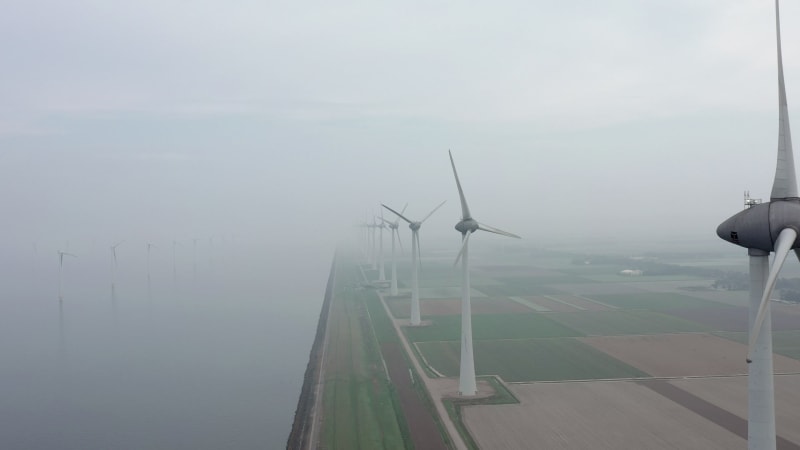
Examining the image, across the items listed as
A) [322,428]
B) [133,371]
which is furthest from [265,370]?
[322,428]

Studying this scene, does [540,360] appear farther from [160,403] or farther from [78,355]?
[78,355]

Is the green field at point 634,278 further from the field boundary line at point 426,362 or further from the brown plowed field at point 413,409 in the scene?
the brown plowed field at point 413,409

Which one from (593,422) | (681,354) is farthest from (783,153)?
(681,354)

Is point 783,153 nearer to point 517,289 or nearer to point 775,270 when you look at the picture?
point 775,270

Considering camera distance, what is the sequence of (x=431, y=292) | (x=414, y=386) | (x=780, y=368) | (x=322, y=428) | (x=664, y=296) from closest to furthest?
1. (x=322, y=428)
2. (x=414, y=386)
3. (x=780, y=368)
4. (x=664, y=296)
5. (x=431, y=292)

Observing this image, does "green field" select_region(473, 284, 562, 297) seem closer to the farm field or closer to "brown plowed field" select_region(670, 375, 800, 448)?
the farm field

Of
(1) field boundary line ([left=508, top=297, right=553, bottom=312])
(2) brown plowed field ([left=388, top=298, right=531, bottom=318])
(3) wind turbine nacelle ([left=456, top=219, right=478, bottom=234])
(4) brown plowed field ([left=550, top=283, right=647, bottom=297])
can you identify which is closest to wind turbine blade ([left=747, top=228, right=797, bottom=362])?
(3) wind turbine nacelle ([left=456, top=219, right=478, bottom=234])
